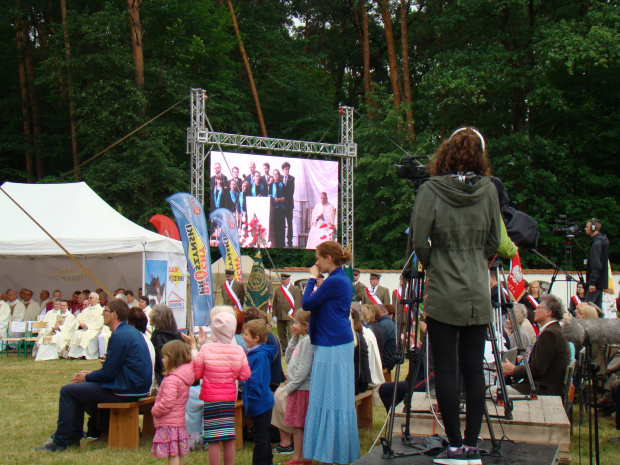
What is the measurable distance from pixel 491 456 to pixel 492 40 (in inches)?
931

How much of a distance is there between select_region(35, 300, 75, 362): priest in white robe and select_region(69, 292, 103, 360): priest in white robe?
241 mm

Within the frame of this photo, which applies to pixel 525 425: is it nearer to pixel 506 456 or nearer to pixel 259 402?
pixel 506 456

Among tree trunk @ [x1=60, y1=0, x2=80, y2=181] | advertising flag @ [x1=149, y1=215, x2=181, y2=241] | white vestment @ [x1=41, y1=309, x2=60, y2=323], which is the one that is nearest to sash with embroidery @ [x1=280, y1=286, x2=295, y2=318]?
advertising flag @ [x1=149, y1=215, x2=181, y2=241]

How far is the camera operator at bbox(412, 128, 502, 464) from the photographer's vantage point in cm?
324

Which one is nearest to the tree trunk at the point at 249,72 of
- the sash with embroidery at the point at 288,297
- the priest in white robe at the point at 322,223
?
the priest in white robe at the point at 322,223

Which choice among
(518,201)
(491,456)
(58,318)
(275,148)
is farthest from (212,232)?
(491,456)

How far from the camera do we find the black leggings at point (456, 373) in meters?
3.26

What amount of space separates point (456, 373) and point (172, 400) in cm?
247

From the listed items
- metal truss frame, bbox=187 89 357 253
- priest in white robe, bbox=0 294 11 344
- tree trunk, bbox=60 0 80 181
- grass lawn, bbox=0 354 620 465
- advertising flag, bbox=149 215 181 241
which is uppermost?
tree trunk, bbox=60 0 80 181

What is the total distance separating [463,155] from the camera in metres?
3.38

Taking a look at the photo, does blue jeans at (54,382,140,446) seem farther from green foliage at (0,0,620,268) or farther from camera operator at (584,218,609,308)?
green foliage at (0,0,620,268)

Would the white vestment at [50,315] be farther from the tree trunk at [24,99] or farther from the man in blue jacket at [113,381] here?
the tree trunk at [24,99]

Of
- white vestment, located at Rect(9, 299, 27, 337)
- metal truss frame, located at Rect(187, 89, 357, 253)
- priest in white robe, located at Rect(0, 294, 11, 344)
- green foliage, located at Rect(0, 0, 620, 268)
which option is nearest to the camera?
priest in white robe, located at Rect(0, 294, 11, 344)

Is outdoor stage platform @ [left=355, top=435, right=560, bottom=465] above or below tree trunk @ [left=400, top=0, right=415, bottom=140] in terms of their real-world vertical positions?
below
